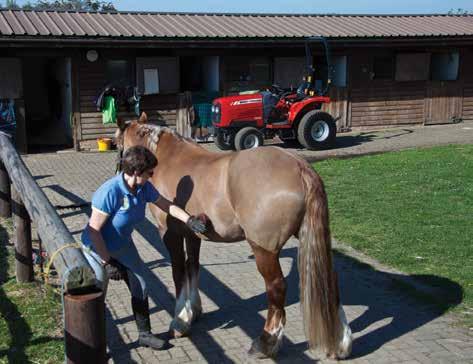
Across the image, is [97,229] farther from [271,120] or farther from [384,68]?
[384,68]

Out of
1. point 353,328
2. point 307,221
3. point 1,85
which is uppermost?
point 1,85

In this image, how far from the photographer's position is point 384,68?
18844 millimetres

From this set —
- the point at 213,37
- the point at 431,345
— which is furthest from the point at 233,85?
the point at 431,345

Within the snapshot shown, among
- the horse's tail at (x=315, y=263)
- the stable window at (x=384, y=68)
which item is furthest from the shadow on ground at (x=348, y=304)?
the stable window at (x=384, y=68)

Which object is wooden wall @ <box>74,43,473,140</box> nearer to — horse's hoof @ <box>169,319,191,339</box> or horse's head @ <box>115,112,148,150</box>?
horse's head @ <box>115,112,148,150</box>

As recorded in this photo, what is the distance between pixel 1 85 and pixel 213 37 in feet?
18.5

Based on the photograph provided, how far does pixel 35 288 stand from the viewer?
5.64 meters

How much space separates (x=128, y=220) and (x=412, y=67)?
16.7 metres

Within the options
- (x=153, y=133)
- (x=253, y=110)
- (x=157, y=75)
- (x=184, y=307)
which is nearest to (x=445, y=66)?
(x=253, y=110)

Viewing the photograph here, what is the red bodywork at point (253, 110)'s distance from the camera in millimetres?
14102

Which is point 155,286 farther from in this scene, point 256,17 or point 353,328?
point 256,17

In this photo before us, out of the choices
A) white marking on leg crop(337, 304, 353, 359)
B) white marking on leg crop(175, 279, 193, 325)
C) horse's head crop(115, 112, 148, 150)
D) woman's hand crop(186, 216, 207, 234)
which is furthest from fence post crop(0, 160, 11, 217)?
white marking on leg crop(337, 304, 353, 359)

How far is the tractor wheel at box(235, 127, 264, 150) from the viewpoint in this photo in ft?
45.5

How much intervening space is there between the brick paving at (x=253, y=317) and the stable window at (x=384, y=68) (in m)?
12.8
